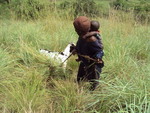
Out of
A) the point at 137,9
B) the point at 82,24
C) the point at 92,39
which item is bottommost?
the point at 137,9

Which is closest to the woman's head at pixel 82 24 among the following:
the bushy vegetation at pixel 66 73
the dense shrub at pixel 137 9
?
the bushy vegetation at pixel 66 73

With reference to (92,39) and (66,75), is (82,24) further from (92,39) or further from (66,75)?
(66,75)

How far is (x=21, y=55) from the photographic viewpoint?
3373mm

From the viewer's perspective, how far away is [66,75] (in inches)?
120

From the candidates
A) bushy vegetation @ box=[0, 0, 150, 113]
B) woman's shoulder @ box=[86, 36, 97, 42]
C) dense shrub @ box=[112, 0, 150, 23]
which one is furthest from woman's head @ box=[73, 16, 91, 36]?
dense shrub @ box=[112, 0, 150, 23]

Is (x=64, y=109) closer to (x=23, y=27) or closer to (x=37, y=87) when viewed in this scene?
(x=37, y=87)

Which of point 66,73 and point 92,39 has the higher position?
point 92,39

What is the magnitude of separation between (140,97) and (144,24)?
3.73 m

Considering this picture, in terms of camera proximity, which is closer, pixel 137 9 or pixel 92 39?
pixel 92 39

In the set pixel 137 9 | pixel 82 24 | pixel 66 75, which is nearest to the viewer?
pixel 82 24

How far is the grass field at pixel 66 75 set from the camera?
85.5 inches

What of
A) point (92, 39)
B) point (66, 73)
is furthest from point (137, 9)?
point (92, 39)

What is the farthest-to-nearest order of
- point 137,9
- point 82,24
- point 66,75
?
point 137,9 → point 66,75 → point 82,24

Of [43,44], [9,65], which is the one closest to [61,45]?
[43,44]
